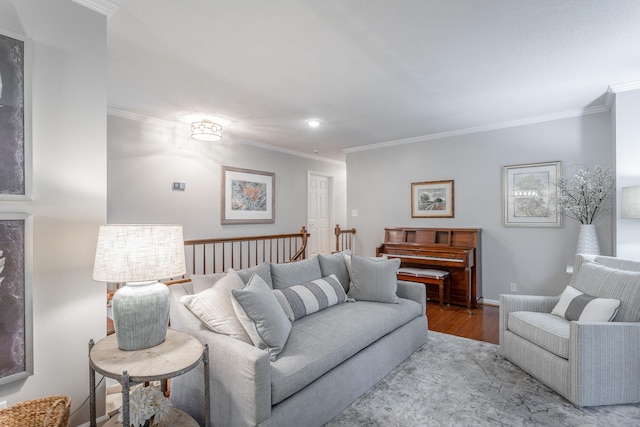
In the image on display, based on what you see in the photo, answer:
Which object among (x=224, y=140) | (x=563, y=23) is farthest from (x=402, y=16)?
(x=224, y=140)

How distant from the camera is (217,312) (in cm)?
187

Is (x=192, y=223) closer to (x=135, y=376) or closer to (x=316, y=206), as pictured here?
(x=316, y=206)

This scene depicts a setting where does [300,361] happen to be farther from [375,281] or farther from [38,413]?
[375,281]

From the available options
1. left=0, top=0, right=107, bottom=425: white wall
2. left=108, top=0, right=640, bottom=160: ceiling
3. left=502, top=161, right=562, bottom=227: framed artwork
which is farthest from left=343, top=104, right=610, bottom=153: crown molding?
left=0, top=0, right=107, bottom=425: white wall

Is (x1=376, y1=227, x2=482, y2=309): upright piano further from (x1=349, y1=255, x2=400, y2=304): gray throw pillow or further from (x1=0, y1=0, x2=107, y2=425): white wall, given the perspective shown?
(x1=0, y1=0, x2=107, y2=425): white wall

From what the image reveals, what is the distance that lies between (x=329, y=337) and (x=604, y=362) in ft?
5.74

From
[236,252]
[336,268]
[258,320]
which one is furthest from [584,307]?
[236,252]

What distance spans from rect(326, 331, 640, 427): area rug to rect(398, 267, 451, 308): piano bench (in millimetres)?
1499

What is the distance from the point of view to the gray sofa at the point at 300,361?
5.17 ft

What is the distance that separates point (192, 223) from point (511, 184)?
4.47 metres

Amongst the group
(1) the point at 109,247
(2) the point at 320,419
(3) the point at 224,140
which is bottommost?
(2) the point at 320,419

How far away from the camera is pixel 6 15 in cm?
154

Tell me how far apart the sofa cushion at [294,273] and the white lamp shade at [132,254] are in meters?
1.02

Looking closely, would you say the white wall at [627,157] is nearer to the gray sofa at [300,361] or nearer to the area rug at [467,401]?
the area rug at [467,401]
